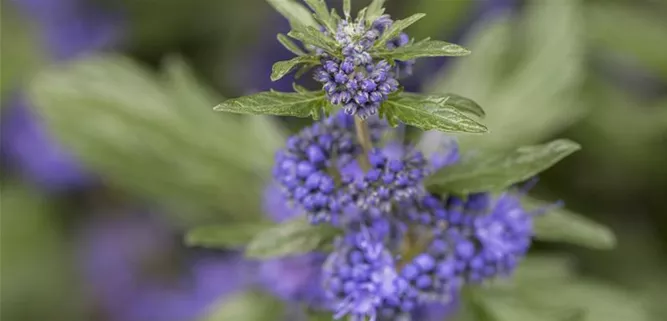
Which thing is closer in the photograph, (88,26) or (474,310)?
(474,310)

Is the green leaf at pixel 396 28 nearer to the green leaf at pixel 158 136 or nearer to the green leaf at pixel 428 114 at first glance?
the green leaf at pixel 428 114

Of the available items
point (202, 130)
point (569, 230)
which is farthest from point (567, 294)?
point (202, 130)

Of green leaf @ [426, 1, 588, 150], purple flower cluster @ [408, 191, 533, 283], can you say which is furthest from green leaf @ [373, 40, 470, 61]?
green leaf @ [426, 1, 588, 150]

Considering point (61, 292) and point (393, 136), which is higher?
point (61, 292)

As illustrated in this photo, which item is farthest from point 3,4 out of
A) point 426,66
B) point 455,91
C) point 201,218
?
point 455,91

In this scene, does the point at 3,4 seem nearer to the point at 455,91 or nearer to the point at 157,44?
the point at 157,44

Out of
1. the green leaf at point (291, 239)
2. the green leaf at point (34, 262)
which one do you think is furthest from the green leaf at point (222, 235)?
Answer: the green leaf at point (34, 262)
